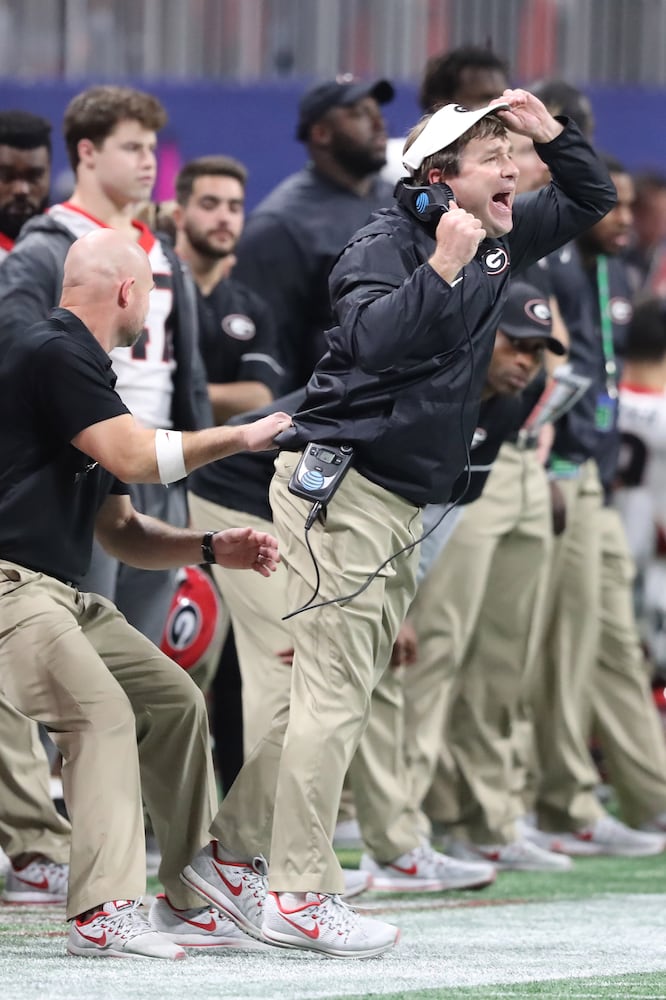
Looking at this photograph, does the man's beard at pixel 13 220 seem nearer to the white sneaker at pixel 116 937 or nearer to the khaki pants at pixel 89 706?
the khaki pants at pixel 89 706

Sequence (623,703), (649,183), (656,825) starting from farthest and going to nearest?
1. (649,183)
2. (623,703)
3. (656,825)

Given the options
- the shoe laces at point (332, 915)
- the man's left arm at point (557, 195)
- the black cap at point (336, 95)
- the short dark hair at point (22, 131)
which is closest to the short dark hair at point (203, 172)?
the black cap at point (336, 95)

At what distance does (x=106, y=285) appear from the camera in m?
4.64

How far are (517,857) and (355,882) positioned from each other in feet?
3.31

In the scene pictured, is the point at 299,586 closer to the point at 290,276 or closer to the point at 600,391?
the point at 290,276

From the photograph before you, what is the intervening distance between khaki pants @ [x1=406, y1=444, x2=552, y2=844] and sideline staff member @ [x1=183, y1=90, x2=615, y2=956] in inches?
68.3

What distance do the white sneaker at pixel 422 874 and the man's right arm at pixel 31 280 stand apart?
1.99 meters

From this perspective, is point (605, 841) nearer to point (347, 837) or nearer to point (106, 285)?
point (347, 837)

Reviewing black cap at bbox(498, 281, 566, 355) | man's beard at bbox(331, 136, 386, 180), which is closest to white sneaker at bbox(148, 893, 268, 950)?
black cap at bbox(498, 281, 566, 355)

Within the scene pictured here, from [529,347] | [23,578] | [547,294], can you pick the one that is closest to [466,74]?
[547,294]

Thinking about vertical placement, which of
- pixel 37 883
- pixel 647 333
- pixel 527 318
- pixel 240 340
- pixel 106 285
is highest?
pixel 106 285

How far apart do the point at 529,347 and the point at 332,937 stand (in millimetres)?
2318

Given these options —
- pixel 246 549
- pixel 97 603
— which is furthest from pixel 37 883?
pixel 246 549

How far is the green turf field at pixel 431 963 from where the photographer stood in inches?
156
